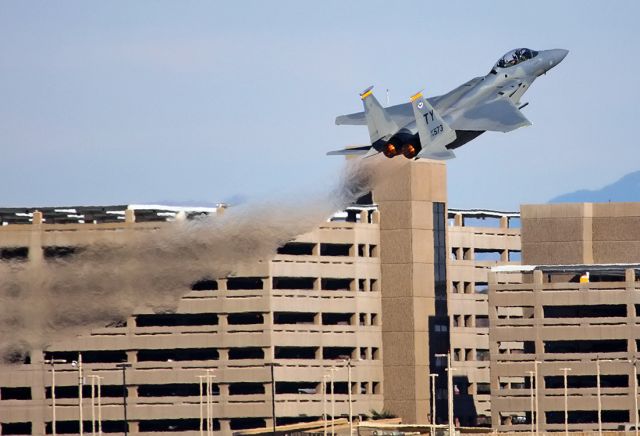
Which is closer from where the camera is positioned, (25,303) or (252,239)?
(25,303)

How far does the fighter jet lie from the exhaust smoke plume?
6.33 meters

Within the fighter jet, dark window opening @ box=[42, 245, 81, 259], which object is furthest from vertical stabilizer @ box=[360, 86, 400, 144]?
dark window opening @ box=[42, 245, 81, 259]

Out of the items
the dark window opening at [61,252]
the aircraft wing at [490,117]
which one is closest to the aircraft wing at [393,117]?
the aircraft wing at [490,117]

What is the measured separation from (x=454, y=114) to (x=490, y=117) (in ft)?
8.11

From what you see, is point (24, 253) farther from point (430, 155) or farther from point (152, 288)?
point (430, 155)

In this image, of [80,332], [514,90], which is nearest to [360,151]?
[514,90]

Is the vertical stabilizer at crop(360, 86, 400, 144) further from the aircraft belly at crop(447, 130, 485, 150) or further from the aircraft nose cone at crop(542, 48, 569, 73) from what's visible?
the aircraft nose cone at crop(542, 48, 569, 73)

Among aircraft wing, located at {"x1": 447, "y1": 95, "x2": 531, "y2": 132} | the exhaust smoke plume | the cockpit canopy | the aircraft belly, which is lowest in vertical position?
the exhaust smoke plume

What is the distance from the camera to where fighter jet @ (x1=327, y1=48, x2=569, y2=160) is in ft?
358

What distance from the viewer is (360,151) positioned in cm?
11131

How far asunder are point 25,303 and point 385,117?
23971 mm

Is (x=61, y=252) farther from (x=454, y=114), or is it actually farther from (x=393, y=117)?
(x=454, y=114)

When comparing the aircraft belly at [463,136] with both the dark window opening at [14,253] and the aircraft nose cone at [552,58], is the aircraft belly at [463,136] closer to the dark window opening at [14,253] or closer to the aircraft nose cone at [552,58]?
the aircraft nose cone at [552,58]

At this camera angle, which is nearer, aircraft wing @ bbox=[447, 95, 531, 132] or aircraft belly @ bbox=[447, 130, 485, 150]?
aircraft wing @ bbox=[447, 95, 531, 132]
